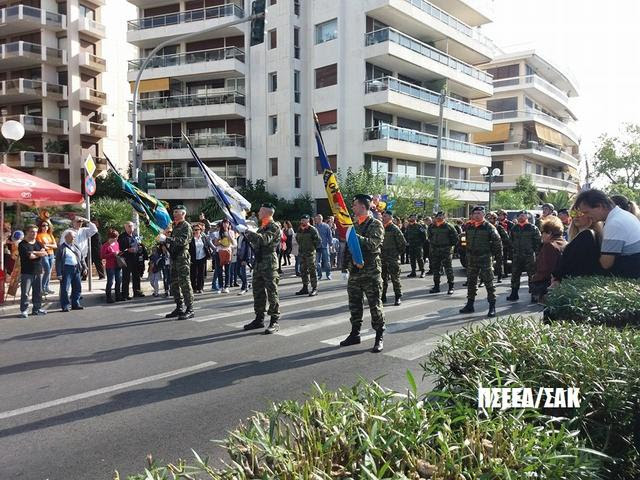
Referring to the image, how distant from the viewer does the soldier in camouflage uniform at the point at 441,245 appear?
12.2 meters

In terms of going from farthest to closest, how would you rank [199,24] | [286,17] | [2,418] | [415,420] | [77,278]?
[199,24] < [286,17] < [77,278] < [2,418] < [415,420]

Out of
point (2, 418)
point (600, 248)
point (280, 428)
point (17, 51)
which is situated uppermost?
point (17, 51)

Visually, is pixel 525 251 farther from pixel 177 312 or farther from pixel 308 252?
pixel 177 312

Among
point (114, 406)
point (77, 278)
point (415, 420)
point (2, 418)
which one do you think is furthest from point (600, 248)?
point (77, 278)

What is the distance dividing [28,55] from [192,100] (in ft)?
43.4

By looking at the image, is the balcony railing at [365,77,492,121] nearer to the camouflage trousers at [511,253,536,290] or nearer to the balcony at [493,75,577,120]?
the balcony at [493,75,577,120]

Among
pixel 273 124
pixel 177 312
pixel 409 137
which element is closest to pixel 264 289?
pixel 177 312

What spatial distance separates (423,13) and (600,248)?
31051 millimetres

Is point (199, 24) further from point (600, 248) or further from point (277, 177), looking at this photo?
point (600, 248)

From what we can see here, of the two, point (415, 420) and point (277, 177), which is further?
point (277, 177)

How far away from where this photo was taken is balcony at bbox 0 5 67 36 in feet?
118

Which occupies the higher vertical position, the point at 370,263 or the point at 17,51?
the point at 17,51

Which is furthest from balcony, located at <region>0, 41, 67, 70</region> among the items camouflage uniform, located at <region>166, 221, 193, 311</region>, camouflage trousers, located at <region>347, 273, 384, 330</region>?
camouflage trousers, located at <region>347, 273, 384, 330</region>

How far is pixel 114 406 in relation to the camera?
4.79 meters
